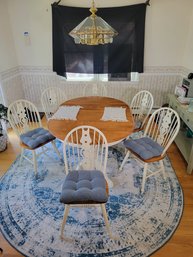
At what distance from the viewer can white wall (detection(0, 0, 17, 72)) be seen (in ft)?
10.2

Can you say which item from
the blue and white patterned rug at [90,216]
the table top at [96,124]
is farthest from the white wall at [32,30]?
the blue and white patterned rug at [90,216]

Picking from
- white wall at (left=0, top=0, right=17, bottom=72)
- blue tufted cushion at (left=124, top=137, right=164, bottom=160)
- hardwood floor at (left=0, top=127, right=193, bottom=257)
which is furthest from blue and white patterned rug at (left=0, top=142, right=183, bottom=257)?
white wall at (left=0, top=0, right=17, bottom=72)

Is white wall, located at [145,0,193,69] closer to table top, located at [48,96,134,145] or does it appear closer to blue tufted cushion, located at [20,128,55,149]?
table top, located at [48,96,134,145]

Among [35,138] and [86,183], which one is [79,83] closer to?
[35,138]

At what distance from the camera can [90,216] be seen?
5.93ft

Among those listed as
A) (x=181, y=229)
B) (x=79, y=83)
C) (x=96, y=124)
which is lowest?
(x=181, y=229)

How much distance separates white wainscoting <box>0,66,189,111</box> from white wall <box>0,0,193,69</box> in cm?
16

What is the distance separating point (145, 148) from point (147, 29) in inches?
92.1

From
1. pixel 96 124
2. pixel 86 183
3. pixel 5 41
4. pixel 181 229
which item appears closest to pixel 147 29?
pixel 96 124

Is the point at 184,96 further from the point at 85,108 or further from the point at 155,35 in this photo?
the point at 85,108

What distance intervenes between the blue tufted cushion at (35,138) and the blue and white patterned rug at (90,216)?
0.46 m

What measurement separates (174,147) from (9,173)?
246 cm

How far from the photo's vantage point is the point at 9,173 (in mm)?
2385

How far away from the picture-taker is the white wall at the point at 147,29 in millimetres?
3061
